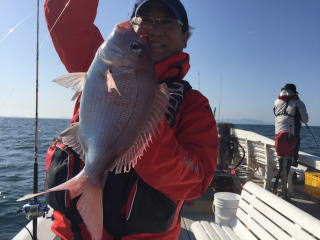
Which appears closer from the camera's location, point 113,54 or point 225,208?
point 113,54

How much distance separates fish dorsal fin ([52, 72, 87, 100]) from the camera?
1430 millimetres

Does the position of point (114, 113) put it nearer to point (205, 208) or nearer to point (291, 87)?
point (205, 208)

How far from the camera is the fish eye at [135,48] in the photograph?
4.55 feet

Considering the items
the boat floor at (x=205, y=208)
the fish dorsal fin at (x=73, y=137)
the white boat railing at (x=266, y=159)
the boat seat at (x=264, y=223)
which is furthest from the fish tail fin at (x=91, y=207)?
the white boat railing at (x=266, y=159)

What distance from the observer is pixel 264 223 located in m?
3.05

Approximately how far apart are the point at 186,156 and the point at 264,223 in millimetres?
2088

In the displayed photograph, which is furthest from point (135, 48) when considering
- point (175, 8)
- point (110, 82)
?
point (175, 8)

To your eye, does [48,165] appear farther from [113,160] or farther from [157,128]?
[157,128]

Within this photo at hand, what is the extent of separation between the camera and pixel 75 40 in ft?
6.09

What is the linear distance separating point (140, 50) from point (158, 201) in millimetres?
819

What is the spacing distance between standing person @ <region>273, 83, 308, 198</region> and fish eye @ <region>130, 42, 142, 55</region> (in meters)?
5.17

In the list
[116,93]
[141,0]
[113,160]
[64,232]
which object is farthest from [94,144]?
[141,0]

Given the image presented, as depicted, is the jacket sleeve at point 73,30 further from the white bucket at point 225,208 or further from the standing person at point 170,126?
the white bucket at point 225,208

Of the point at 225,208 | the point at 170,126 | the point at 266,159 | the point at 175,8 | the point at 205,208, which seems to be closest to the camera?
the point at 170,126
